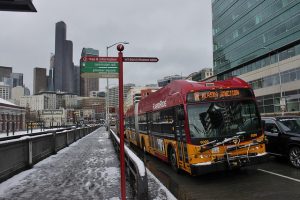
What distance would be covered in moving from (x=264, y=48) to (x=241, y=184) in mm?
59885

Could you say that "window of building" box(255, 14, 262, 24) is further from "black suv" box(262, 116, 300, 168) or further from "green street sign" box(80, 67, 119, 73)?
"green street sign" box(80, 67, 119, 73)

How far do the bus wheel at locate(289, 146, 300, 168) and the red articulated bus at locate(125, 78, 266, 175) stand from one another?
167cm

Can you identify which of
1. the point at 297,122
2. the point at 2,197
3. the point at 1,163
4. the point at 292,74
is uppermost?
the point at 292,74

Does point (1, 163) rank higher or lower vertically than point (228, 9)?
lower

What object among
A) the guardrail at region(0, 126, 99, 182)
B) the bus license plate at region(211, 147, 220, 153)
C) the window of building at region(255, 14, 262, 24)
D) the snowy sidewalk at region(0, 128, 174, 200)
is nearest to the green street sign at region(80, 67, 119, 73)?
the snowy sidewalk at region(0, 128, 174, 200)

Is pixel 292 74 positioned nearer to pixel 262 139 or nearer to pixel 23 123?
pixel 262 139

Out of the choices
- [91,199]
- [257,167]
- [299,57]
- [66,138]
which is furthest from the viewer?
[299,57]

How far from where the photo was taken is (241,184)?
873 cm

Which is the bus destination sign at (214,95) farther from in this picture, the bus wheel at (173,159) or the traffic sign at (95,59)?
the traffic sign at (95,59)

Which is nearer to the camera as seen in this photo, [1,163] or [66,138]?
[1,163]

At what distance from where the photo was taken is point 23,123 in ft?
316

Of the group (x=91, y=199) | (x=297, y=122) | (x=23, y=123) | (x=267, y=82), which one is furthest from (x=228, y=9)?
(x=91, y=199)

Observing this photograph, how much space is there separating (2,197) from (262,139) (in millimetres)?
6931

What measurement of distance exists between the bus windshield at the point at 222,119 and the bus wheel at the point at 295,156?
6.23 feet
